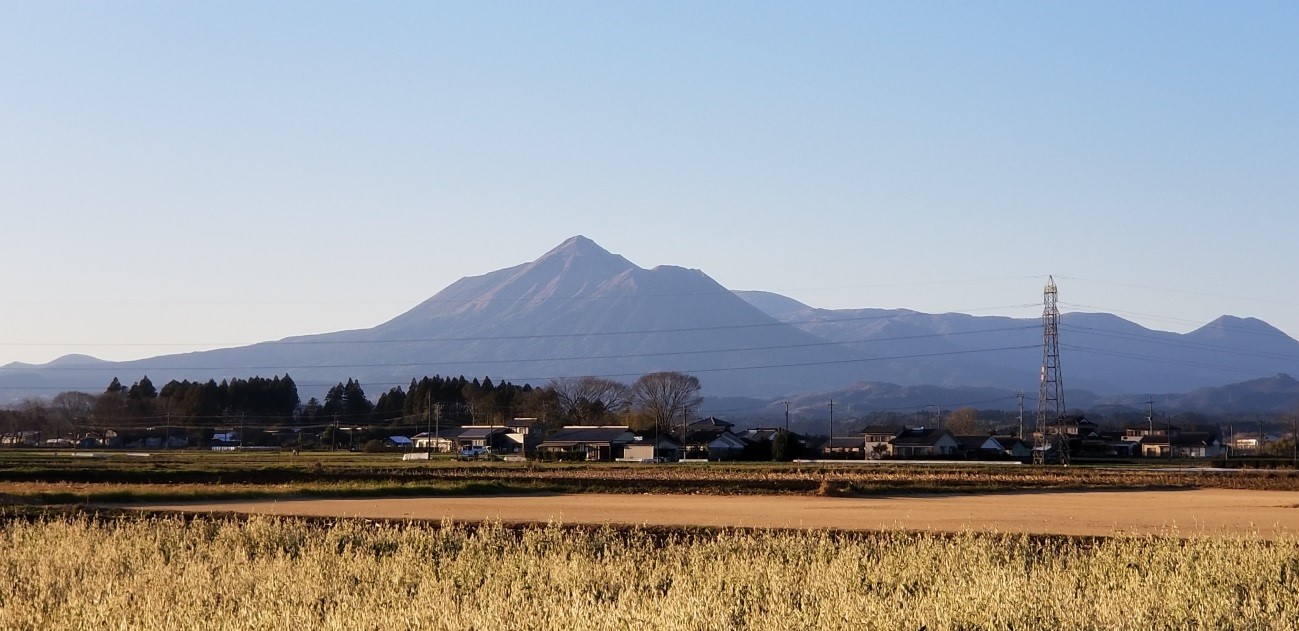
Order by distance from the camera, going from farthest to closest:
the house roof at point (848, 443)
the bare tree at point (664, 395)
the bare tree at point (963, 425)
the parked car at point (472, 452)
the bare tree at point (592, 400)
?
the bare tree at point (963, 425), the bare tree at point (592, 400), the bare tree at point (664, 395), the house roof at point (848, 443), the parked car at point (472, 452)

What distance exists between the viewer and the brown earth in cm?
2986

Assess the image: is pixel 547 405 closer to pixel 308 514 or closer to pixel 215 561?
pixel 308 514

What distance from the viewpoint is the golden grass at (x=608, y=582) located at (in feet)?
38.5

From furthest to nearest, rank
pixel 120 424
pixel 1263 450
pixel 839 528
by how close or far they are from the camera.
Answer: pixel 120 424
pixel 1263 450
pixel 839 528

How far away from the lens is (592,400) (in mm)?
170500

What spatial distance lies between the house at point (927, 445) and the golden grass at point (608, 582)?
97522mm

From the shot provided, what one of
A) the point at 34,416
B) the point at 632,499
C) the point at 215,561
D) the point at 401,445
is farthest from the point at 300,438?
the point at 215,561

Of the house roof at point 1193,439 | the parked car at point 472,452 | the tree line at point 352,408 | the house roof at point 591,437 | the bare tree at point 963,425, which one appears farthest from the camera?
the bare tree at point 963,425

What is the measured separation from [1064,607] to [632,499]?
101 feet

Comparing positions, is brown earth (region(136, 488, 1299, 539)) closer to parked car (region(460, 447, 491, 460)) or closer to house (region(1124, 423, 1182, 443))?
parked car (region(460, 447, 491, 460))

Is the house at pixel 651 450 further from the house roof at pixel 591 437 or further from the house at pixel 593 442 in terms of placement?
the house roof at pixel 591 437

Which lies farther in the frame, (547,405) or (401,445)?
(547,405)

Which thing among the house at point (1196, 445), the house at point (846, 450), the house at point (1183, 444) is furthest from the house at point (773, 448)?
the house at point (1196, 445)

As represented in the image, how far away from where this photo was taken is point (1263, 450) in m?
128
